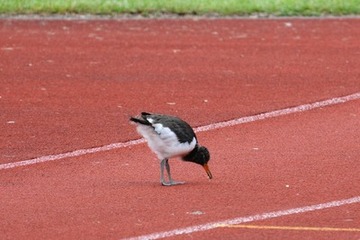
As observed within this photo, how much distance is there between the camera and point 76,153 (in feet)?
34.6

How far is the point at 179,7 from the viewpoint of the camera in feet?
61.2

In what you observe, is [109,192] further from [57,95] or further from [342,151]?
[57,95]

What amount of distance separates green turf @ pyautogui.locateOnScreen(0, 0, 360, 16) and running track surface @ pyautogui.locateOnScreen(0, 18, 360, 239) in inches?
20.7

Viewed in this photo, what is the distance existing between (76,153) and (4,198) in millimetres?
1676

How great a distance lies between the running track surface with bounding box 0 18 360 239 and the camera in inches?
331

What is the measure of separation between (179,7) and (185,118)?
687 centimetres

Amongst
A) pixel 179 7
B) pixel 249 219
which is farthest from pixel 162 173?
pixel 179 7

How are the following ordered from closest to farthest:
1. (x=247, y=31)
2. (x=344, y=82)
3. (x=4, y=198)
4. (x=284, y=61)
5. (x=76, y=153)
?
(x=4, y=198) < (x=76, y=153) < (x=344, y=82) < (x=284, y=61) < (x=247, y=31)

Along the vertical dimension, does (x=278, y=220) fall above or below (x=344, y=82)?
above

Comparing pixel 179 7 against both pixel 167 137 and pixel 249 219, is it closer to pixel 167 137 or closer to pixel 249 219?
pixel 167 137

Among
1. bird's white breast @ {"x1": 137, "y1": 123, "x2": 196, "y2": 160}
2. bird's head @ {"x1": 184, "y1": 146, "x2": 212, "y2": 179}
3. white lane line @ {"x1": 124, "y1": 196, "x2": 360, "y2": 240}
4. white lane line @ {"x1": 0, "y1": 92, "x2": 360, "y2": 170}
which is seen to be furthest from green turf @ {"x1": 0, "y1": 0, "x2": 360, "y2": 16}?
white lane line @ {"x1": 124, "y1": 196, "x2": 360, "y2": 240}

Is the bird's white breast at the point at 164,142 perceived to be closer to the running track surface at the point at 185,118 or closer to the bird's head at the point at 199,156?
the bird's head at the point at 199,156

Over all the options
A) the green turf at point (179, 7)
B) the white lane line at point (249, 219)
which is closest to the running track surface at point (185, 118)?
the white lane line at point (249, 219)

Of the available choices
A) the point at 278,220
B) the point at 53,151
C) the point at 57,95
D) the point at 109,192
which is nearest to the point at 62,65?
the point at 57,95
